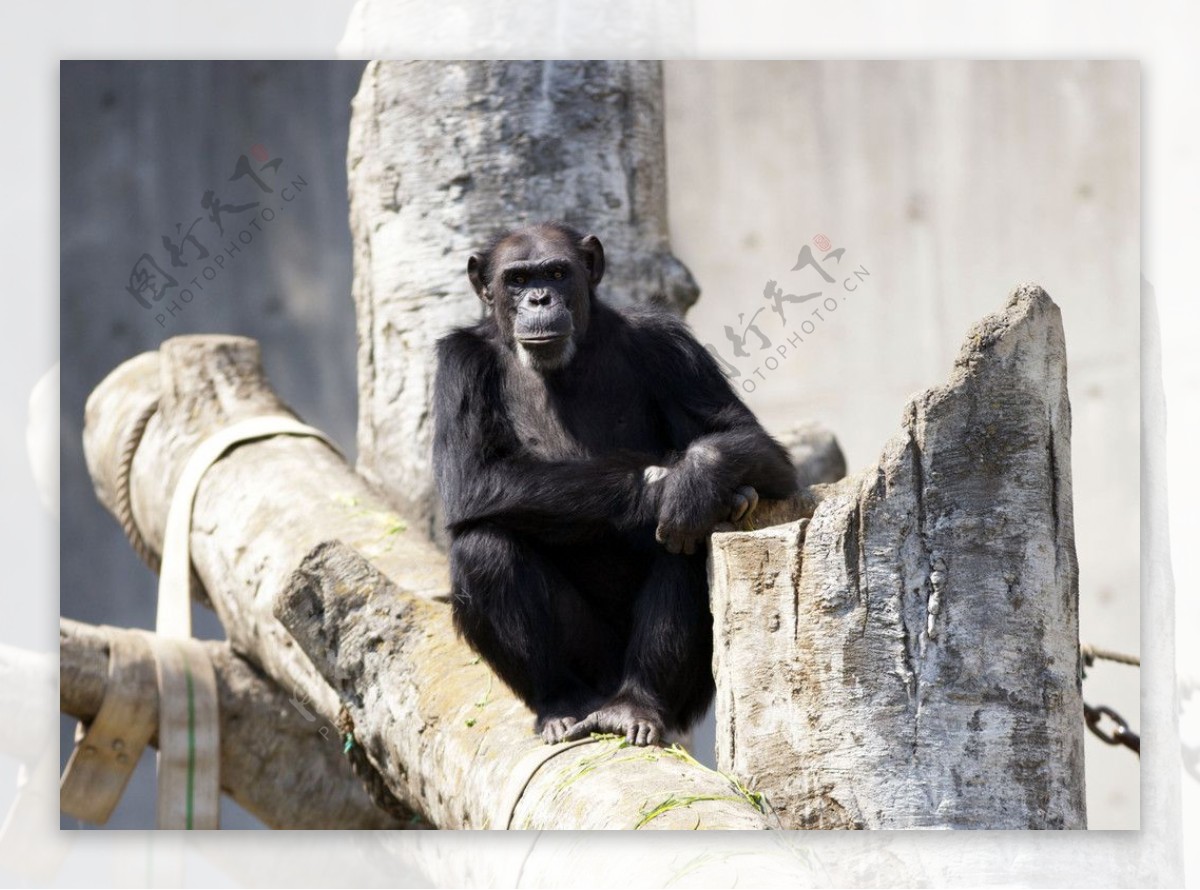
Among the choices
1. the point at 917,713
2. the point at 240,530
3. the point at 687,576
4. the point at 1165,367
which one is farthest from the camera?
the point at 240,530

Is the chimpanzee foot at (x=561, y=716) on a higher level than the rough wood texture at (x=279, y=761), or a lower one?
higher

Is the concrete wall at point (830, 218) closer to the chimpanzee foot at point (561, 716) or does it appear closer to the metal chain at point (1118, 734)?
the metal chain at point (1118, 734)

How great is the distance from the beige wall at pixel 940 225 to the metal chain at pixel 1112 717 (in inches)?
3.4

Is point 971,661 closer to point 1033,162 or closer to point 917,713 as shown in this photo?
point 917,713

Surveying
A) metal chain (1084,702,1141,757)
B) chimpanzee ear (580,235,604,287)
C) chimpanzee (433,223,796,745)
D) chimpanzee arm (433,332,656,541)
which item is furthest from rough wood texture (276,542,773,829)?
metal chain (1084,702,1141,757)

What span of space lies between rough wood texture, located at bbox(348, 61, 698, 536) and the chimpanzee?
0.58 metres

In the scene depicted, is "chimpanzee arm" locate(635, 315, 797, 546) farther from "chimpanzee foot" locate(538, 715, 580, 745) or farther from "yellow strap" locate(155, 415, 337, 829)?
"yellow strap" locate(155, 415, 337, 829)

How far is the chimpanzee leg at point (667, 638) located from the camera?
296 cm

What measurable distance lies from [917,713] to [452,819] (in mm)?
1080

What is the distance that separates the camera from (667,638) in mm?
2965

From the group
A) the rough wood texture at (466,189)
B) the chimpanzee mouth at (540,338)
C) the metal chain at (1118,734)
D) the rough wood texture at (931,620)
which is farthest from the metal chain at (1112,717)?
the rough wood texture at (466,189)

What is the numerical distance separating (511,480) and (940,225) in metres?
1.48

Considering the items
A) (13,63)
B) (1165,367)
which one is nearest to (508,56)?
(13,63)

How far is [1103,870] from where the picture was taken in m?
3.14
